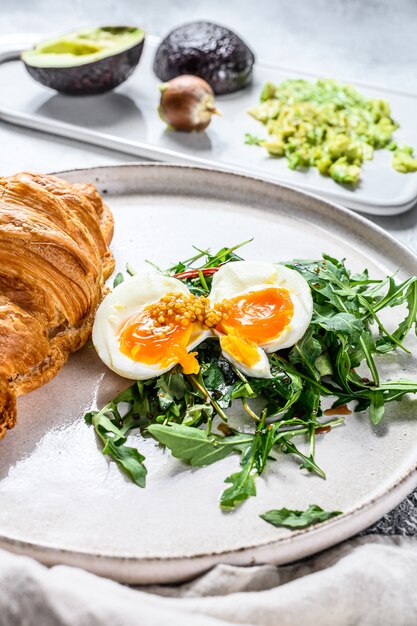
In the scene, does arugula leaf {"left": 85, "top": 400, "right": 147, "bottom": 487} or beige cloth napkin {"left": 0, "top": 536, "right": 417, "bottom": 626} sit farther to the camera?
arugula leaf {"left": 85, "top": 400, "right": 147, "bottom": 487}

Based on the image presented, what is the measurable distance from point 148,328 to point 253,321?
35cm

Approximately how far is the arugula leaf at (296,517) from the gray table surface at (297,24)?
12.9ft

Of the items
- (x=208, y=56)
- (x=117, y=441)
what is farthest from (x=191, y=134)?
(x=117, y=441)

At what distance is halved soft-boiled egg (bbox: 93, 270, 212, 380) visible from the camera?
2.53 m

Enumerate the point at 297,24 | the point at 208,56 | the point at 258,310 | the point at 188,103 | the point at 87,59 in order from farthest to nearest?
the point at 297,24 → the point at 208,56 → the point at 87,59 → the point at 188,103 → the point at 258,310

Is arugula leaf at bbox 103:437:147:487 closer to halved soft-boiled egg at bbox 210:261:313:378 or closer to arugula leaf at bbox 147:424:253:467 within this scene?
arugula leaf at bbox 147:424:253:467

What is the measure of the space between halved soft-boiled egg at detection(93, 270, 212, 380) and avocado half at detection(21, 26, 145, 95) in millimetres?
2565

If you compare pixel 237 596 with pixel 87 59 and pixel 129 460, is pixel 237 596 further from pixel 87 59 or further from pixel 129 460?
pixel 87 59

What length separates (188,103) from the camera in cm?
452

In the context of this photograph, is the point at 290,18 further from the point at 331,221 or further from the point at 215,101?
the point at 331,221

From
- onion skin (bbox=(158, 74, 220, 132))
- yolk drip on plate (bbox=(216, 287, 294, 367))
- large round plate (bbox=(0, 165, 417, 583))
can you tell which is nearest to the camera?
large round plate (bbox=(0, 165, 417, 583))

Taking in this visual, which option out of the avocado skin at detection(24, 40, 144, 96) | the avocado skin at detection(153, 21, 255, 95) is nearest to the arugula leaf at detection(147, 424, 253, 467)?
the avocado skin at detection(24, 40, 144, 96)

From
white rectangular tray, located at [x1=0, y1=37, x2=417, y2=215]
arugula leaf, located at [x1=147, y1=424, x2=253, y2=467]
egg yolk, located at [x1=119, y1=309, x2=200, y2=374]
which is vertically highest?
egg yolk, located at [x1=119, y1=309, x2=200, y2=374]

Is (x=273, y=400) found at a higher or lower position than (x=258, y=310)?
lower
